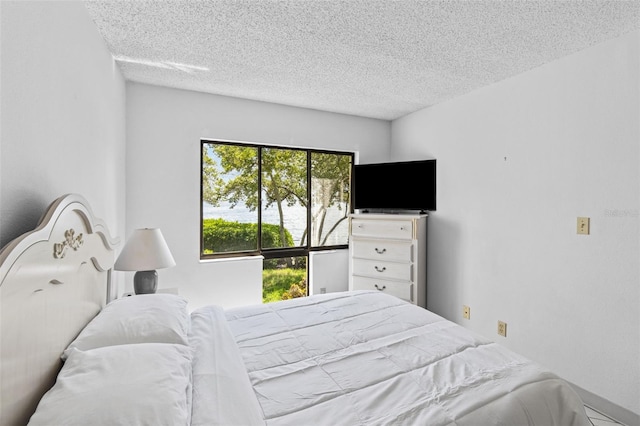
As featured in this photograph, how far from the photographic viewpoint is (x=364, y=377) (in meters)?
1.34

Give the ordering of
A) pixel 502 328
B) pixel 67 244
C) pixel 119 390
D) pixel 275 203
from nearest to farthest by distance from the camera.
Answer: pixel 119 390, pixel 67 244, pixel 502 328, pixel 275 203

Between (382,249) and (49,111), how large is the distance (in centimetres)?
294

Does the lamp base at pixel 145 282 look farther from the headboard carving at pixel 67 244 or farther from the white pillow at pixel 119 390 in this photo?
the white pillow at pixel 119 390

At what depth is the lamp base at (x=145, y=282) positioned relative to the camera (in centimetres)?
234

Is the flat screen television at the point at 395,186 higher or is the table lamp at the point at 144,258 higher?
the flat screen television at the point at 395,186

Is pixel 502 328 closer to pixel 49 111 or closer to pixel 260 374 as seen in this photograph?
pixel 260 374

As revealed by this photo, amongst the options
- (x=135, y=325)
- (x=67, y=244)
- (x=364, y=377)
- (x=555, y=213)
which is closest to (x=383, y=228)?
(x=555, y=213)

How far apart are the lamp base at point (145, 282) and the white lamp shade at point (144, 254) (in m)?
0.16

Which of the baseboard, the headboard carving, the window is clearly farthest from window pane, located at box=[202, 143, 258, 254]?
the baseboard

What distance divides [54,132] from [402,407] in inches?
69.1

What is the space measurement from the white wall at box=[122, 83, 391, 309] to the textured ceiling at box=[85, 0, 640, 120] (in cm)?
23

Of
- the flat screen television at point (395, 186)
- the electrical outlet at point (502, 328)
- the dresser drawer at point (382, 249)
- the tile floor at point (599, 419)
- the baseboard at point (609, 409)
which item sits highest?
the flat screen television at point (395, 186)

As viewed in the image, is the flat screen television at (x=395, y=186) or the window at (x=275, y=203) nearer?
the window at (x=275, y=203)

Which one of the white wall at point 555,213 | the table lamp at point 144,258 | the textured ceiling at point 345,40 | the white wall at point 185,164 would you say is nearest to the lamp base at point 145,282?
the table lamp at point 144,258
